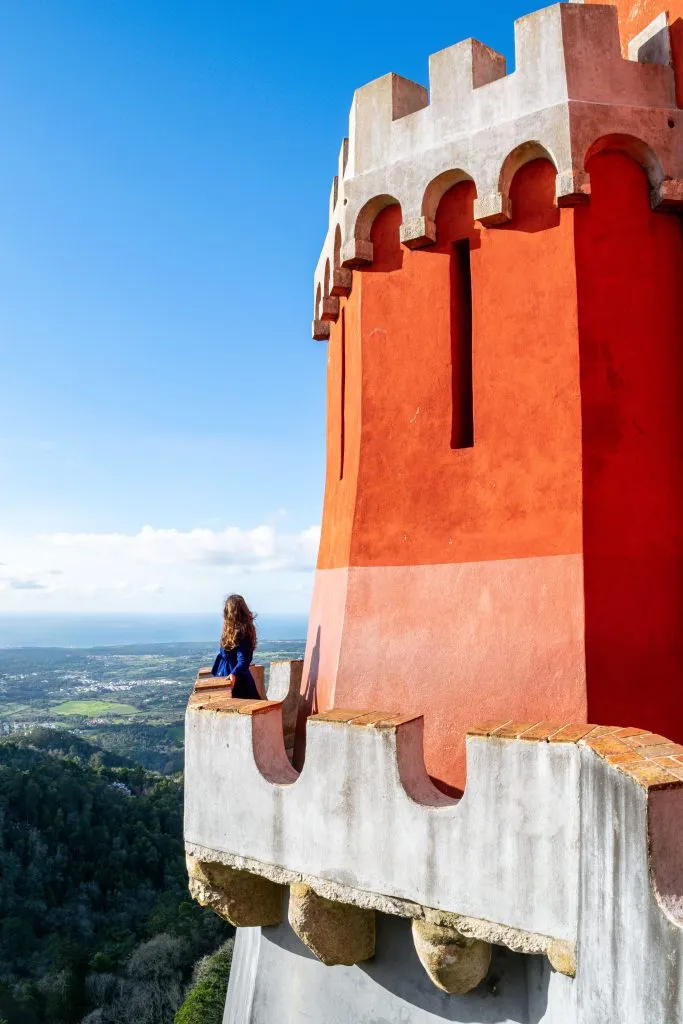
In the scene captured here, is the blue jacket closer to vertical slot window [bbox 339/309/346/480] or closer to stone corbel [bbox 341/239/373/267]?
vertical slot window [bbox 339/309/346/480]

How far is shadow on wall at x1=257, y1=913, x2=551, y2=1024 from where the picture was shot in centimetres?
378

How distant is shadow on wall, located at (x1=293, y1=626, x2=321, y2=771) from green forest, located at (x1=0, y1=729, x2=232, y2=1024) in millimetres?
24572

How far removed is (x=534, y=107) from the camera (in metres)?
4.58

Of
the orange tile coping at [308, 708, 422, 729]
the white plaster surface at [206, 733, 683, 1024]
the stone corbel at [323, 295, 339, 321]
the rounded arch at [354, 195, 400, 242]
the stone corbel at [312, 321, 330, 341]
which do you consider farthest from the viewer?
the stone corbel at [312, 321, 330, 341]

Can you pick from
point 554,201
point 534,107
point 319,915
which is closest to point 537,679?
point 319,915

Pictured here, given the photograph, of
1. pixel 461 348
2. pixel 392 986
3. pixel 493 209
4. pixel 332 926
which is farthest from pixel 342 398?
pixel 392 986

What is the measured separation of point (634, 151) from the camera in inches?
185

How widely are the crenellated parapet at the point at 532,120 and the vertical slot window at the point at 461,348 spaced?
A: 0.29 meters

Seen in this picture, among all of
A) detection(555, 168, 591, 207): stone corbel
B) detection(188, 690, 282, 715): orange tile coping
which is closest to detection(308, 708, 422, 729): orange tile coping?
detection(188, 690, 282, 715): orange tile coping

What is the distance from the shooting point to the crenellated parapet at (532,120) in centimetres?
452

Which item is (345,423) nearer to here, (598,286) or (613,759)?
(598,286)

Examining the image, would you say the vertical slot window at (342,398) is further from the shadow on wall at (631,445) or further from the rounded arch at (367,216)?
the shadow on wall at (631,445)

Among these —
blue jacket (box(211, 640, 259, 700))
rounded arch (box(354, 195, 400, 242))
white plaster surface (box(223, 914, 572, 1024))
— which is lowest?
white plaster surface (box(223, 914, 572, 1024))

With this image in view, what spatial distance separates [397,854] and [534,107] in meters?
4.45
